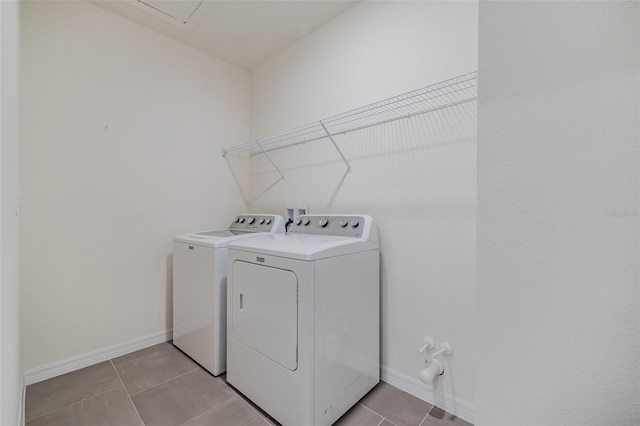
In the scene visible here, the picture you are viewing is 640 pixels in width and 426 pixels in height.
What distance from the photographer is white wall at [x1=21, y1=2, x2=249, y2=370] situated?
1728 millimetres

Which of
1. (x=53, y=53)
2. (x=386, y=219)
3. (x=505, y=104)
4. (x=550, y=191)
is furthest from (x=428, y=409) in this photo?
(x=53, y=53)

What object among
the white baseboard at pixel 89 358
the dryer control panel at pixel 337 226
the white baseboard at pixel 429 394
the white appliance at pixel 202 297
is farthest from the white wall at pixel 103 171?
the white baseboard at pixel 429 394

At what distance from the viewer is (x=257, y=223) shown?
7.67 feet

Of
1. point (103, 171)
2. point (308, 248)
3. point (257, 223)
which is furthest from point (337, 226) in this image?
point (103, 171)

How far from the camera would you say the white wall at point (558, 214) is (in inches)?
19.6

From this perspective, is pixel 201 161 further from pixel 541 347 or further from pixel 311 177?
pixel 541 347

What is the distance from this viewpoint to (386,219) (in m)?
1.75

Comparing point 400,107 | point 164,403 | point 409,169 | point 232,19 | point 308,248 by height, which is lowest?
point 164,403

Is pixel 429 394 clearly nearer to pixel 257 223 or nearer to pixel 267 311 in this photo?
pixel 267 311

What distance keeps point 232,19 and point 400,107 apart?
156 centimetres

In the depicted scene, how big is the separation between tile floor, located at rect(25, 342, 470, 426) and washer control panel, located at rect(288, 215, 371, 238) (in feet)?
3.23

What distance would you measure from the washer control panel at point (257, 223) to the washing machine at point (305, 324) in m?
0.58

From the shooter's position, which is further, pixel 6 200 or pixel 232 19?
pixel 232 19

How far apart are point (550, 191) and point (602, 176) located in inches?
3.2
